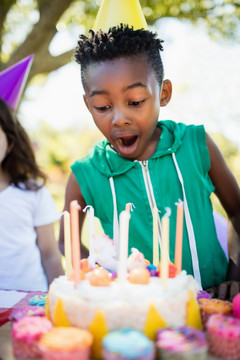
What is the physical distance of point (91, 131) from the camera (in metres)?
13.5

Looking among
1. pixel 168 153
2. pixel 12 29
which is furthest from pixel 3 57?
pixel 168 153

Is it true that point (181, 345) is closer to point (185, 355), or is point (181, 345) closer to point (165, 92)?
point (185, 355)

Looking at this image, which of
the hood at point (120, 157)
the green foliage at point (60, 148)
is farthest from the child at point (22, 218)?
the green foliage at point (60, 148)

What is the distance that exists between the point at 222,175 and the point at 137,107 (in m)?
0.49

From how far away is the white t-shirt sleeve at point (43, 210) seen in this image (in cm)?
241

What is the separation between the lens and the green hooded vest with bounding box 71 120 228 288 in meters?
1.58

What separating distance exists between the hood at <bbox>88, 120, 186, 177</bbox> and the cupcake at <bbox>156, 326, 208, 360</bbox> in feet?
2.68

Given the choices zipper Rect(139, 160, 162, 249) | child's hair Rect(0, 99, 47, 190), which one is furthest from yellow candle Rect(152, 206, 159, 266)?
child's hair Rect(0, 99, 47, 190)

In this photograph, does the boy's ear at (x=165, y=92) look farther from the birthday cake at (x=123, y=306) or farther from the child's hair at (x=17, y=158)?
the child's hair at (x=17, y=158)

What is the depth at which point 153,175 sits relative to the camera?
1.59 m

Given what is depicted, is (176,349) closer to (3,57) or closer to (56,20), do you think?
(56,20)

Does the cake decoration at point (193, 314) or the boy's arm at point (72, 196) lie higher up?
the boy's arm at point (72, 196)

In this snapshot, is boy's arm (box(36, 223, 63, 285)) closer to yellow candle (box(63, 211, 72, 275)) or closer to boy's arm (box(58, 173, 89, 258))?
boy's arm (box(58, 173, 89, 258))

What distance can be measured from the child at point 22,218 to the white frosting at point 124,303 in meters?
1.30
